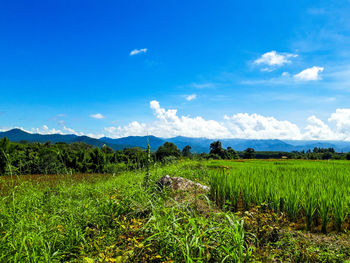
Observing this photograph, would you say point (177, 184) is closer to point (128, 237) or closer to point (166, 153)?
point (128, 237)

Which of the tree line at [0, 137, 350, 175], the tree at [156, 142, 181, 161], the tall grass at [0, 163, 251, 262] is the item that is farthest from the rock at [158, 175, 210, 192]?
the tree at [156, 142, 181, 161]

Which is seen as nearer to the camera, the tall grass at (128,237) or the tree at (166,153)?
the tall grass at (128,237)

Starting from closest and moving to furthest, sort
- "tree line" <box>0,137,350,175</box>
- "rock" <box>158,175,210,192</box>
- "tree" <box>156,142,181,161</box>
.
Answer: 1. "rock" <box>158,175,210,192</box>
2. "tree line" <box>0,137,350,175</box>
3. "tree" <box>156,142,181,161</box>

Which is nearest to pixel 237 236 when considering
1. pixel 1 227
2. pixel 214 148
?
pixel 1 227

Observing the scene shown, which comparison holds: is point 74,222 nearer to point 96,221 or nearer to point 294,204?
point 96,221

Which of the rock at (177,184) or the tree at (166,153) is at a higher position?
the rock at (177,184)

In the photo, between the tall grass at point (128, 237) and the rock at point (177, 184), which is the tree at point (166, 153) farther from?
the tall grass at point (128, 237)

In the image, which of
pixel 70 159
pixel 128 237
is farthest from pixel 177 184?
pixel 70 159

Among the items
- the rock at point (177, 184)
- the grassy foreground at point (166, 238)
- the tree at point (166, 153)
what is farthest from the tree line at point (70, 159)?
the grassy foreground at point (166, 238)

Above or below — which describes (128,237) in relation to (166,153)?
above

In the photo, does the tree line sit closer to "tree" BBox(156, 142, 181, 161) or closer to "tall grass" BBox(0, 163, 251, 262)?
"tree" BBox(156, 142, 181, 161)

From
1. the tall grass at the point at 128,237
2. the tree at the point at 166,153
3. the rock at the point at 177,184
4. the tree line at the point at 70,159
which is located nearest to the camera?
the tall grass at the point at 128,237

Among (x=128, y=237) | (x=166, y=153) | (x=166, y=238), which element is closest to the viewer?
(x=166, y=238)

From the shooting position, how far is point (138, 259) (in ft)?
7.73
